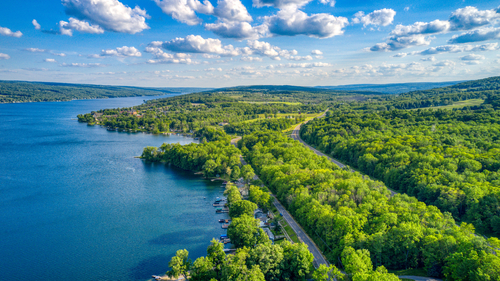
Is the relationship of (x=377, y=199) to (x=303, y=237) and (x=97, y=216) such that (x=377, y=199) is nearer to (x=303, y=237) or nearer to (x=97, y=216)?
(x=303, y=237)

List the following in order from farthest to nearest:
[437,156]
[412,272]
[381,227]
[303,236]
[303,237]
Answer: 1. [437,156]
2. [303,236]
3. [303,237]
4. [381,227]
5. [412,272]

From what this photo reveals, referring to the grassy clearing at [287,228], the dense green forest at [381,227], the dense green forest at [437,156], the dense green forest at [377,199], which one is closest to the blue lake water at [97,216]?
the dense green forest at [377,199]

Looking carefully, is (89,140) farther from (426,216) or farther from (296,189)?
(426,216)

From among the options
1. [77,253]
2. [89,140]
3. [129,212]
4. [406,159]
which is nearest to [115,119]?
[89,140]

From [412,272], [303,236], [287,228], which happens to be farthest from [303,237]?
[412,272]

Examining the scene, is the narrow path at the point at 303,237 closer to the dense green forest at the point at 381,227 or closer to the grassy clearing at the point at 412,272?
the dense green forest at the point at 381,227

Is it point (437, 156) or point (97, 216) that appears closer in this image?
point (97, 216)

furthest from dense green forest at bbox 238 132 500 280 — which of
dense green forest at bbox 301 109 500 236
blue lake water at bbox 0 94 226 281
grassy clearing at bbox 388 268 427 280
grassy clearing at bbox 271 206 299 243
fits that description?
blue lake water at bbox 0 94 226 281
